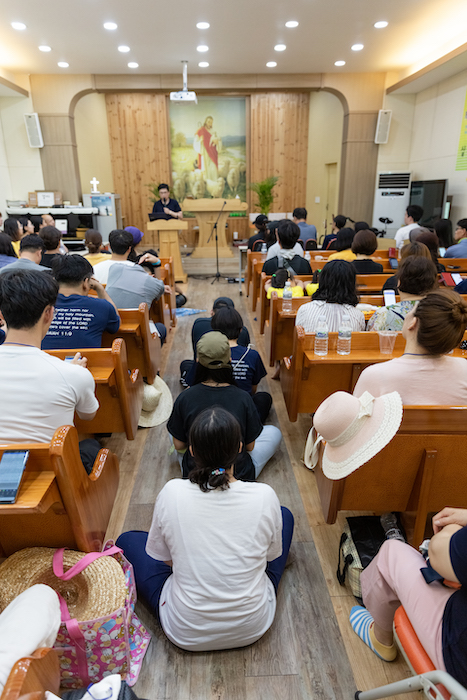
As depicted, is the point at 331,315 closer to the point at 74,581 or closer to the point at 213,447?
the point at 213,447

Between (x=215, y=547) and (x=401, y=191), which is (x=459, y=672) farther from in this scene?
(x=401, y=191)

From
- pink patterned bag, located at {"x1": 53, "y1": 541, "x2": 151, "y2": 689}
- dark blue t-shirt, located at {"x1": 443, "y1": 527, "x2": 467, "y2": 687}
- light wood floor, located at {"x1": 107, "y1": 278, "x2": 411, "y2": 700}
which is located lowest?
light wood floor, located at {"x1": 107, "y1": 278, "x2": 411, "y2": 700}

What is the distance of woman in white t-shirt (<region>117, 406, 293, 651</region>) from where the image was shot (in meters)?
1.32

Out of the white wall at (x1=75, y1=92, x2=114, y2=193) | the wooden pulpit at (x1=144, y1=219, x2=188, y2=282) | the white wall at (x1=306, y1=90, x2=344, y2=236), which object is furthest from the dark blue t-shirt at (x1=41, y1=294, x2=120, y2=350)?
the white wall at (x1=306, y1=90, x2=344, y2=236)

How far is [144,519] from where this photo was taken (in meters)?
2.14

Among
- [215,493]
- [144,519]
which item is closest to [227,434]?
[215,493]

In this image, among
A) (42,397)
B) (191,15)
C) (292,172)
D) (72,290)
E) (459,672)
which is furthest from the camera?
(292,172)

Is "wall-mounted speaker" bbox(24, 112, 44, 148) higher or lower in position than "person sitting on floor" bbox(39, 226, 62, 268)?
higher

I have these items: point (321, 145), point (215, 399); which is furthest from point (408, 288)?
point (321, 145)

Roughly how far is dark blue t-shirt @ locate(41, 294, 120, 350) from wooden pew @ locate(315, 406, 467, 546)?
5.11 ft

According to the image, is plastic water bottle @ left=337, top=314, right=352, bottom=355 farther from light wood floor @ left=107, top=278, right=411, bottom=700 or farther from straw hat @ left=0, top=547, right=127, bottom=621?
straw hat @ left=0, top=547, right=127, bottom=621

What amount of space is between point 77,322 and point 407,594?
206 centimetres

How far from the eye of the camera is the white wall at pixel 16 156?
772 centimetres

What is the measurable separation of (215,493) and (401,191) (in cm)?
803
